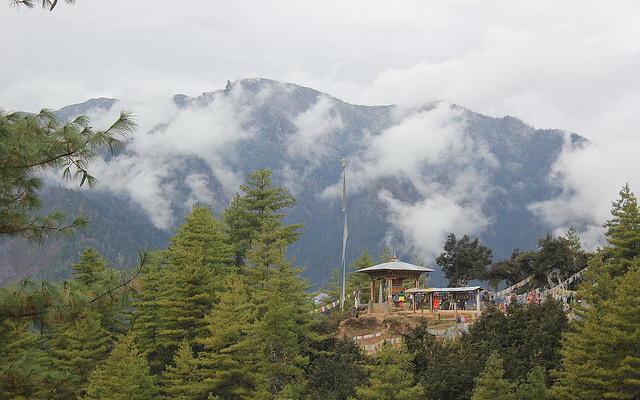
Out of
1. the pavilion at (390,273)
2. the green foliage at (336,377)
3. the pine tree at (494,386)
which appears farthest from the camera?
the pavilion at (390,273)

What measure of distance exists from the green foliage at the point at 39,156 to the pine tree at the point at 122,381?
16740 millimetres

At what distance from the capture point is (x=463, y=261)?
2152 inches

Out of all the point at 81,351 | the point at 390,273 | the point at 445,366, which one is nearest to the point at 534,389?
the point at 445,366

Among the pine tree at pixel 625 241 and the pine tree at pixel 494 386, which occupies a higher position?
the pine tree at pixel 625 241

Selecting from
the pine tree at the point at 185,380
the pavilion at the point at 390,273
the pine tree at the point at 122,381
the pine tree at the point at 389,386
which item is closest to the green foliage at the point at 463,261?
the pavilion at the point at 390,273

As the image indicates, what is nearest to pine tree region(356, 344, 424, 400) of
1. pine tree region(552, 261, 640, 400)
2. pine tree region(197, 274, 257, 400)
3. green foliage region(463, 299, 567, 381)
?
green foliage region(463, 299, 567, 381)

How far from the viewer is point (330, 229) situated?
405 ft

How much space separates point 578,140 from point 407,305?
3435 inches

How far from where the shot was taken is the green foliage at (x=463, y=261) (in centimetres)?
5438

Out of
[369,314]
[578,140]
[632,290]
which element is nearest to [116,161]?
[578,140]

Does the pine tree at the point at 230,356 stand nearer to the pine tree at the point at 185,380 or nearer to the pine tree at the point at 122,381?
the pine tree at the point at 185,380

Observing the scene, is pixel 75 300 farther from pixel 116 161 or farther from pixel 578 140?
pixel 116 161

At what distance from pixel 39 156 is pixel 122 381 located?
1809 cm

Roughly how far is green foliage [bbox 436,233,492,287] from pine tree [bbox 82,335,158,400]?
107 ft
